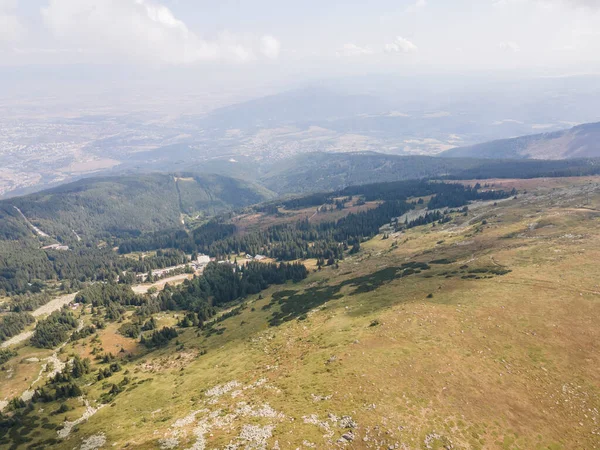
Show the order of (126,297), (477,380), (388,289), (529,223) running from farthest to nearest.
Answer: (126,297) → (529,223) → (388,289) → (477,380)

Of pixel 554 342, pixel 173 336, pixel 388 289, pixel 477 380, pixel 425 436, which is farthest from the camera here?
pixel 173 336

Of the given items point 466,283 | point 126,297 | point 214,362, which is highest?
point 466,283

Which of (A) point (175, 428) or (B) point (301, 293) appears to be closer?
(A) point (175, 428)

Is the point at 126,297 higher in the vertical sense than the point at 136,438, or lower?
lower

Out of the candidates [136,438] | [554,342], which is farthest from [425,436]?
[136,438]

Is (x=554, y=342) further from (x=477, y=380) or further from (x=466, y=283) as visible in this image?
(x=466, y=283)

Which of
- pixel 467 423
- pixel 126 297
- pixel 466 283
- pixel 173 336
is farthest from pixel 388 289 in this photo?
pixel 126 297

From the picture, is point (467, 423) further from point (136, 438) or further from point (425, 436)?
point (136, 438)
